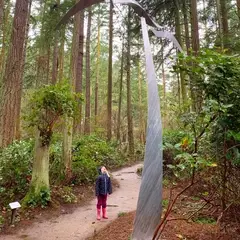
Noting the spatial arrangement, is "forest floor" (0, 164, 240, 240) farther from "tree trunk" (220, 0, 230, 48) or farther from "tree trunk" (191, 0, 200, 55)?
"tree trunk" (191, 0, 200, 55)

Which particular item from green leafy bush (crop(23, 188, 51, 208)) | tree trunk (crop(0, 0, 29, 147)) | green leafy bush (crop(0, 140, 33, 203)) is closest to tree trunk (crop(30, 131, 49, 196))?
green leafy bush (crop(23, 188, 51, 208))

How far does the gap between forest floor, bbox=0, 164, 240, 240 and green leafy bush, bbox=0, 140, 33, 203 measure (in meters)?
1.27

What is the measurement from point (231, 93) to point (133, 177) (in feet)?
34.6

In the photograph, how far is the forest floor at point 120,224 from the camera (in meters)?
4.28

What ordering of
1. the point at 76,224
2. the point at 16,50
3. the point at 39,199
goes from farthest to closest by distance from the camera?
the point at 16,50
the point at 39,199
the point at 76,224

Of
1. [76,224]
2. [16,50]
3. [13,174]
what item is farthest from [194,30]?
[13,174]

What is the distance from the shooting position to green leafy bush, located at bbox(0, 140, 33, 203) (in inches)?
312

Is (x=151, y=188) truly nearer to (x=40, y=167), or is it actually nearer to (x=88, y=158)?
(x=40, y=167)

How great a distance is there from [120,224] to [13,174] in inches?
151

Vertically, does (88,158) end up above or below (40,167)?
above

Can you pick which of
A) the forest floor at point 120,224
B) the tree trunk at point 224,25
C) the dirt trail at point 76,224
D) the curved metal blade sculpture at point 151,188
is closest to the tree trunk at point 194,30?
the tree trunk at point 224,25

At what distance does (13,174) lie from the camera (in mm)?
8133

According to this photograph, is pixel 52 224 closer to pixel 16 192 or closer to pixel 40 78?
pixel 16 192

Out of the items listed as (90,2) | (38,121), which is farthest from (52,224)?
(90,2)
